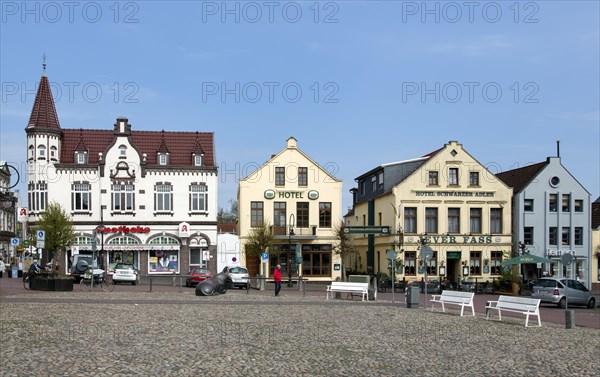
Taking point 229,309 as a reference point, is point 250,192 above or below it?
above

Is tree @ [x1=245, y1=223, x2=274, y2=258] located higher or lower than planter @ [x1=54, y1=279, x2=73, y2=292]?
higher

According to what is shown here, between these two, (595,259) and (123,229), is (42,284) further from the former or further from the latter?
(595,259)

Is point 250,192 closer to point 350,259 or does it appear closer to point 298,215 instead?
point 298,215

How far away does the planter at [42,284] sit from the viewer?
34.8m

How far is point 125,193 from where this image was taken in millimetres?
53625

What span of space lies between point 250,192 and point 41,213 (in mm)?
14704

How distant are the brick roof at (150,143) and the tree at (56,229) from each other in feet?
14.4

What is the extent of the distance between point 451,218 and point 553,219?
26.9ft


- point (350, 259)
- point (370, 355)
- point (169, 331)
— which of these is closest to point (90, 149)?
point (350, 259)

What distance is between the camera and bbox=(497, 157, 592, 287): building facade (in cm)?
5625

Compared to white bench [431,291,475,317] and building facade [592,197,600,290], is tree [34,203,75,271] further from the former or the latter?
building facade [592,197,600,290]

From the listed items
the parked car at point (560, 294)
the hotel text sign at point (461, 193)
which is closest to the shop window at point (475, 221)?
the hotel text sign at point (461, 193)

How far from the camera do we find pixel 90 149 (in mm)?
54250

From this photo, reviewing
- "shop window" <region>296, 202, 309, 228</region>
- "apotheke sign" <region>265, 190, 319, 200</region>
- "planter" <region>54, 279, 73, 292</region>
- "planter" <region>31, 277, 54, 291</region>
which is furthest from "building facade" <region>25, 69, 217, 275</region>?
"planter" <region>54, 279, 73, 292</region>
